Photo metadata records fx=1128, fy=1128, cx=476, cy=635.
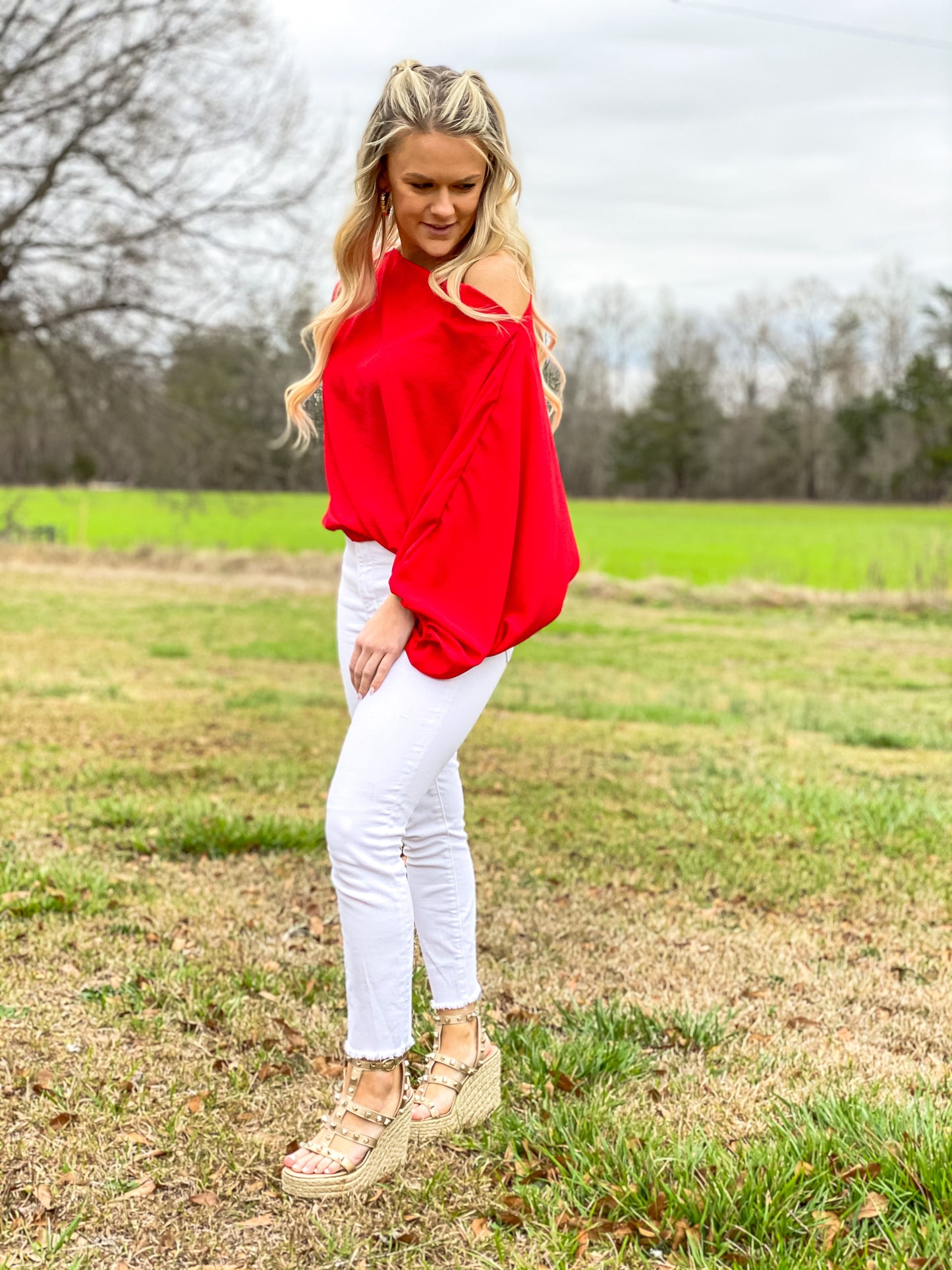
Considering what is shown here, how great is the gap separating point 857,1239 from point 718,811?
11.5 feet

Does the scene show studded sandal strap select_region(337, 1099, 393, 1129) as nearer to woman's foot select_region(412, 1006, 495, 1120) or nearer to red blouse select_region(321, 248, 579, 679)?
woman's foot select_region(412, 1006, 495, 1120)

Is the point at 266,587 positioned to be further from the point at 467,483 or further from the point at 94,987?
the point at 467,483

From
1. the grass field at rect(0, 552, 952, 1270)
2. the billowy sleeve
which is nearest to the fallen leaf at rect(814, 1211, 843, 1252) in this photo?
the grass field at rect(0, 552, 952, 1270)

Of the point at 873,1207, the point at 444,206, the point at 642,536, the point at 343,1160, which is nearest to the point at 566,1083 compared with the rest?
the point at 343,1160

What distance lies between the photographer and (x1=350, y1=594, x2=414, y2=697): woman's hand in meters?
2.37

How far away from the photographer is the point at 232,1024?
10.7 ft

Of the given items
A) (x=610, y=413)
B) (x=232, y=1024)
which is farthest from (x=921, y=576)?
(x=610, y=413)

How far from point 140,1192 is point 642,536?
35.2 metres

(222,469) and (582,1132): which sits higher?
(222,469)

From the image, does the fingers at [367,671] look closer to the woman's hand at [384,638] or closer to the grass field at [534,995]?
the woman's hand at [384,638]

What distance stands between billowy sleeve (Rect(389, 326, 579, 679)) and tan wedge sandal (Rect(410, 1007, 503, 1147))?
1.05m

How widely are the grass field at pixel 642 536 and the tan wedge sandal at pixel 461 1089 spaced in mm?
15286

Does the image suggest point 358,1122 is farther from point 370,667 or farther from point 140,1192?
point 370,667

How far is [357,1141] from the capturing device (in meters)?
2.48
